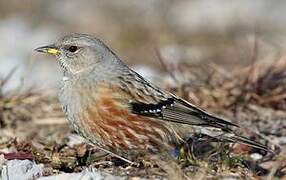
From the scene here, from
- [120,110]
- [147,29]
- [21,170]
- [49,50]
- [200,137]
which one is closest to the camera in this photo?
[21,170]

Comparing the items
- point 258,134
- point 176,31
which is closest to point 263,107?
point 258,134

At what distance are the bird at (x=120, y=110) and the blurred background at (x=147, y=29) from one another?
2.70 meters

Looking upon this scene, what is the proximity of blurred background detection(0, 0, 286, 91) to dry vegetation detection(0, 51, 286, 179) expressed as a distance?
2.57ft

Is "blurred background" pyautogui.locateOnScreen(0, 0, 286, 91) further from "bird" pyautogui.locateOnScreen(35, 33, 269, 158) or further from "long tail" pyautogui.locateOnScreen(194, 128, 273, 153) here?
"long tail" pyautogui.locateOnScreen(194, 128, 273, 153)

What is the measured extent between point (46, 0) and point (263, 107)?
34.5ft

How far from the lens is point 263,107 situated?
379 inches

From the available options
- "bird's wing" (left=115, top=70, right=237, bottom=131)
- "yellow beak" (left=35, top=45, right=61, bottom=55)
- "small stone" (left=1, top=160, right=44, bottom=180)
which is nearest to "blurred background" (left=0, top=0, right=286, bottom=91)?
"yellow beak" (left=35, top=45, right=61, bottom=55)

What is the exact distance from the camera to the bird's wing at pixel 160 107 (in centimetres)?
750

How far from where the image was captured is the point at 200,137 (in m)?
7.77

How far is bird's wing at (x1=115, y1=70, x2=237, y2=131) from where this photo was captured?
750 cm

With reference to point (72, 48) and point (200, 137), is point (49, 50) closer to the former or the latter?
point (72, 48)

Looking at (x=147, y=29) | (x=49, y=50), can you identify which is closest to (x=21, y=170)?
(x=49, y=50)

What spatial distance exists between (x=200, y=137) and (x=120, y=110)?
0.79m

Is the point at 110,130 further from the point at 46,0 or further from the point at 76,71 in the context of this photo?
the point at 46,0
